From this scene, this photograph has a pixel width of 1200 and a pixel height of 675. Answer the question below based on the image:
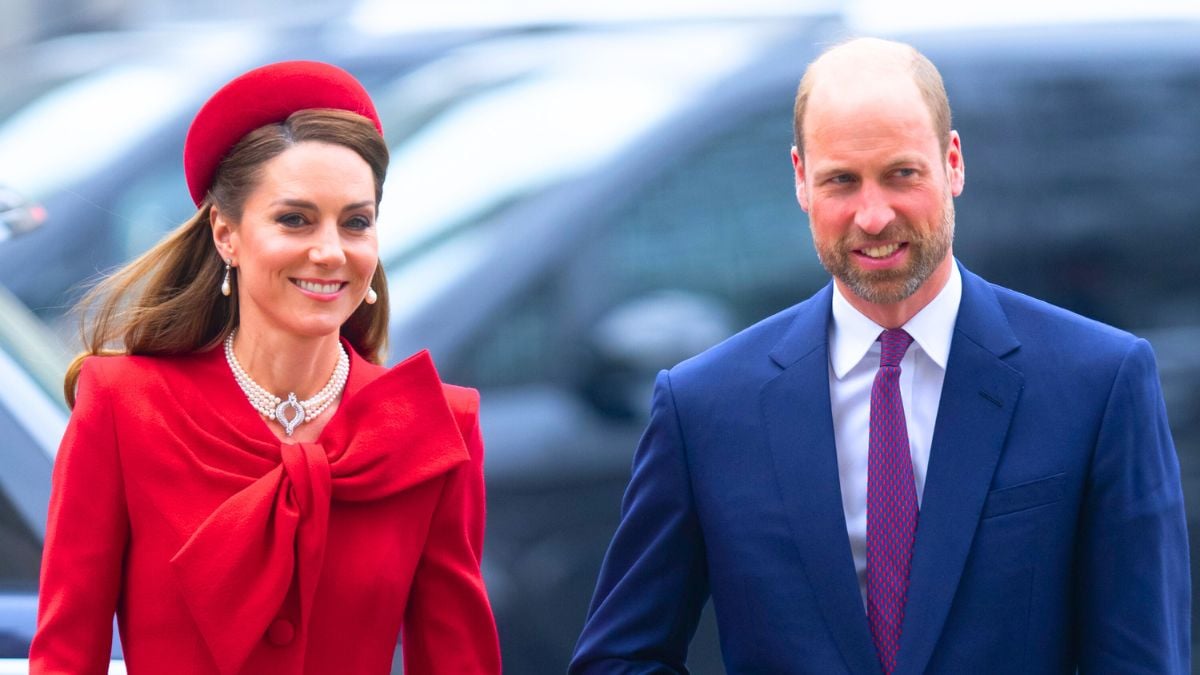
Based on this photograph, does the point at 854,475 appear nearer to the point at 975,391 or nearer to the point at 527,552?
the point at 975,391

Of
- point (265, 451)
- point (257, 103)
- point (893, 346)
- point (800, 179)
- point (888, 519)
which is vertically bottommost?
point (888, 519)

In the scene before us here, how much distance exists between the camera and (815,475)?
2479 millimetres

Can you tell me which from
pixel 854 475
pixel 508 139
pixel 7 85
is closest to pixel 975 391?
pixel 854 475

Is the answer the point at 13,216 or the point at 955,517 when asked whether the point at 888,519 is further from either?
the point at 13,216

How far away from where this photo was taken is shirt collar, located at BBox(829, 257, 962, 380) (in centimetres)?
250

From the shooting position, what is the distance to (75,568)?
2348mm

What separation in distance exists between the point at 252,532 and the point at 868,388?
82cm

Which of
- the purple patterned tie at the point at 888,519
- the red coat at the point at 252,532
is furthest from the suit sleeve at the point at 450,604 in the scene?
the purple patterned tie at the point at 888,519

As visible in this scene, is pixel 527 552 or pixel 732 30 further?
pixel 732 30

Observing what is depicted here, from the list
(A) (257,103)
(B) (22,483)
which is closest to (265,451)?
(A) (257,103)

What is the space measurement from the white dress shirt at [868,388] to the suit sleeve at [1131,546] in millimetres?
221

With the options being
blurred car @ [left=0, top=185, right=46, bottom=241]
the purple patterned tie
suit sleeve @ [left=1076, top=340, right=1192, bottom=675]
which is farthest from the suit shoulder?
blurred car @ [left=0, top=185, right=46, bottom=241]

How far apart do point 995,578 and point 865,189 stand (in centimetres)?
51

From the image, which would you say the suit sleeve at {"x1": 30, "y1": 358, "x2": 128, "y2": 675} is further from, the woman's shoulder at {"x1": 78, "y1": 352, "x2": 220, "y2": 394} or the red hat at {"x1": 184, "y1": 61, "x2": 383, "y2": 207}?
the red hat at {"x1": 184, "y1": 61, "x2": 383, "y2": 207}
